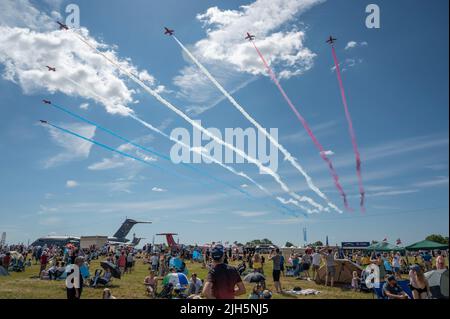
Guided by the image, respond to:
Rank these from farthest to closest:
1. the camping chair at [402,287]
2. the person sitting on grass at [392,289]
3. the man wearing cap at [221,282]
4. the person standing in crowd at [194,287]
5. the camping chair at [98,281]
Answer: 1. the camping chair at [98,281]
2. the person standing in crowd at [194,287]
3. the camping chair at [402,287]
4. the person sitting on grass at [392,289]
5. the man wearing cap at [221,282]

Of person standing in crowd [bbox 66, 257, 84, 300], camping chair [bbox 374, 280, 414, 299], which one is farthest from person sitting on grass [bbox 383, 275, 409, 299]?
person standing in crowd [bbox 66, 257, 84, 300]

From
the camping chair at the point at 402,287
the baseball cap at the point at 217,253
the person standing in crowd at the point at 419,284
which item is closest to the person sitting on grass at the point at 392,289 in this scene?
the camping chair at the point at 402,287

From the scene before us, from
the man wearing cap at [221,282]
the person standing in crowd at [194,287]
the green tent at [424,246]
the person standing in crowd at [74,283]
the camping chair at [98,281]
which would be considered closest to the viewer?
the man wearing cap at [221,282]

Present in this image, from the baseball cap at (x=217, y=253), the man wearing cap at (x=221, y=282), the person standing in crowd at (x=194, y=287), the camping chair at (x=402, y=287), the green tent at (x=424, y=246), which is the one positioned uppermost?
the baseball cap at (x=217, y=253)

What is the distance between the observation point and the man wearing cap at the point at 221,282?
4715mm

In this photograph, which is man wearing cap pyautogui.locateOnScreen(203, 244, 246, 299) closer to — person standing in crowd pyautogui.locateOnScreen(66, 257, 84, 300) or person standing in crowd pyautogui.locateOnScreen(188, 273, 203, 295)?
person standing in crowd pyautogui.locateOnScreen(66, 257, 84, 300)

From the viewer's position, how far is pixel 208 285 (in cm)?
476

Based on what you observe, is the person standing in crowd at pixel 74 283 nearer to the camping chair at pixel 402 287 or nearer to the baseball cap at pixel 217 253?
the baseball cap at pixel 217 253

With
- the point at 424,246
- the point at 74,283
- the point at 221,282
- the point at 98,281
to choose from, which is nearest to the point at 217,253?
the point at 221,282

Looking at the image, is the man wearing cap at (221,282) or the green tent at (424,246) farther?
the green tent at (424,246)

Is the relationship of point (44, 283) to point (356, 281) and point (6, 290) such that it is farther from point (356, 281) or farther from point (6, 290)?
point (356, 281)

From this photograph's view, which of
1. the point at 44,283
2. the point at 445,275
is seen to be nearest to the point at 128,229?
the point at 44,283

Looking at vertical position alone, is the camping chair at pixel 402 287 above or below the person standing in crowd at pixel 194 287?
above

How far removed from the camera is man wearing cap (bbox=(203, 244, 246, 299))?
4.71m
